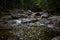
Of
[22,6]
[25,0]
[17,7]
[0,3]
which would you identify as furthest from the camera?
[25,0]

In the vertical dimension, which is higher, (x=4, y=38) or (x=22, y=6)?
(x=4, y=38)

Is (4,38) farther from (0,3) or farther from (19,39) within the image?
(0,3)

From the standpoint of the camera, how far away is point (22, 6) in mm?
29438

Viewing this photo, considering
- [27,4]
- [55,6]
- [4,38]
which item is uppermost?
[4,38]

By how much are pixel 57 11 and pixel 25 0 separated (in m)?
11.8

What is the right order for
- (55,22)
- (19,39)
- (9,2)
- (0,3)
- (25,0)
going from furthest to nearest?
(25,0) < (9,2) < (0,3) < (55,22) < (19,39)

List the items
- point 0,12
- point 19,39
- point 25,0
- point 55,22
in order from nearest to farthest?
point 19,39 → point 55,22 → point 0,12 → point 25,0

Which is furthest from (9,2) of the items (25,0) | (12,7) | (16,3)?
(25,0)

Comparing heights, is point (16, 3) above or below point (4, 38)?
below

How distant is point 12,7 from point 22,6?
4013 millimetres

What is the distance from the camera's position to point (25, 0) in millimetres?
31328

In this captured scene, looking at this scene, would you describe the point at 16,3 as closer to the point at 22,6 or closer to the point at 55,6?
the point at 22,6

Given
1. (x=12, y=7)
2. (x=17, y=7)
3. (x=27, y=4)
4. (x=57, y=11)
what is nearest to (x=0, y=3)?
(x=12, y=7)

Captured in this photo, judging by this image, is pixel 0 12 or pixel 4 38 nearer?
pixel 4 38
